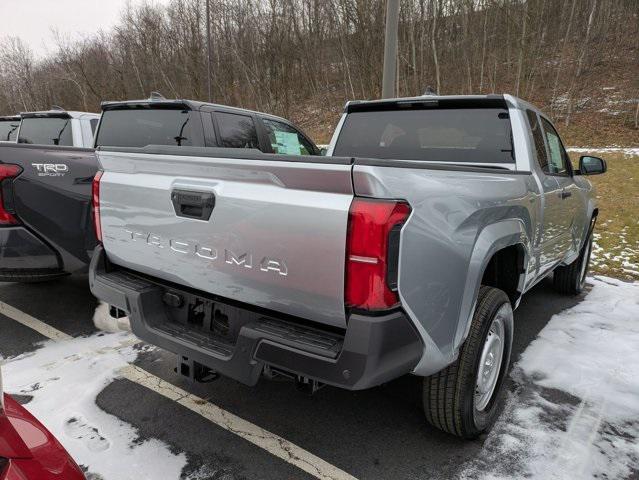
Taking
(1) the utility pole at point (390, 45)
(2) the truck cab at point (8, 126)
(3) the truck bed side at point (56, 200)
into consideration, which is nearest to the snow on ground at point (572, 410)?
(3) the truck bed side at point (56, 200)

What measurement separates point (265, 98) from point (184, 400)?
31.4 m

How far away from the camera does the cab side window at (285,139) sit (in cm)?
570

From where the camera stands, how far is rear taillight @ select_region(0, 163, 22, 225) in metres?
3.53

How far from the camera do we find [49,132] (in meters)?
6.29

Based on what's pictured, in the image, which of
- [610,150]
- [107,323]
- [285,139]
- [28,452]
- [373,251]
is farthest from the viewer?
[610,150]

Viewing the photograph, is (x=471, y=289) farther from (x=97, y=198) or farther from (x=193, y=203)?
(x=97, y=198)

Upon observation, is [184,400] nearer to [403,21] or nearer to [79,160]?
[79,160]

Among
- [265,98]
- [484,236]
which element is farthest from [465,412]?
[265,98]

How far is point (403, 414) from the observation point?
2.75 metres

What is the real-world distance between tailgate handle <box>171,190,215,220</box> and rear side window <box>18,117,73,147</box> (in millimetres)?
4949

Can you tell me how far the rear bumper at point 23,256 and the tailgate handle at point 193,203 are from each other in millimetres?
2221

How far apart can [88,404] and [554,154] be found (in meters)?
4.21

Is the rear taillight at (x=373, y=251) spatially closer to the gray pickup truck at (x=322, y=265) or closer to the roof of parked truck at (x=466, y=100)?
the gray pickup truck at (x=322, y=265)

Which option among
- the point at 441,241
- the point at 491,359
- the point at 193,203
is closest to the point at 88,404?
the point at 193,203
